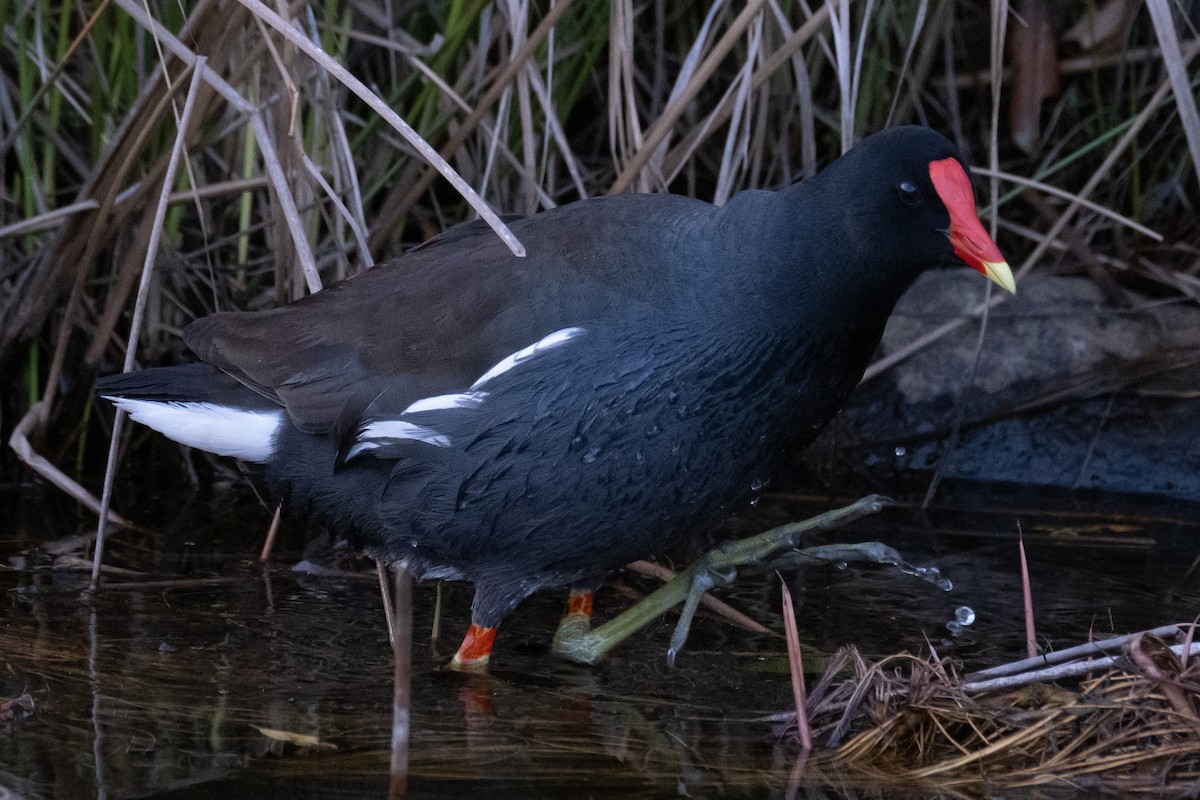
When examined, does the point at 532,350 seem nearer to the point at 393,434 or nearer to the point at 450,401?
the point at 450,401

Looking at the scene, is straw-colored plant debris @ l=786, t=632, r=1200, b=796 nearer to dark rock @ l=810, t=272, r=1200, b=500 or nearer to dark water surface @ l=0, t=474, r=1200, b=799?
dark water surface @ l=0, t=474, r=1200, b=799

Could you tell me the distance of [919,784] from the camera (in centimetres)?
200

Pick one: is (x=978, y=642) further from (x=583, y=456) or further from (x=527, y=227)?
(x=527, y=227)

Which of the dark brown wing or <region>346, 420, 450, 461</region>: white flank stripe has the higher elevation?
the dark brown wing

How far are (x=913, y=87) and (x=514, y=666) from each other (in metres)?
2.02

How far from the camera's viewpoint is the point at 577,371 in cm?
245

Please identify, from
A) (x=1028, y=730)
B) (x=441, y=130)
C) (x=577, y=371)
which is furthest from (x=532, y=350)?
(x=441, y=130)

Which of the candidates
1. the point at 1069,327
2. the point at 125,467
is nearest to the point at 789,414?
the point at 1069,327

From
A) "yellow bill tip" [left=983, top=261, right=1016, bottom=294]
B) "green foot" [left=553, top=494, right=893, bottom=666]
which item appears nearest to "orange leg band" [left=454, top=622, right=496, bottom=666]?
"green foot" [left=553, top=494, right=893, bottom=666]

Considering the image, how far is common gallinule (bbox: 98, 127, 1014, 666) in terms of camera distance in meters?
2.42

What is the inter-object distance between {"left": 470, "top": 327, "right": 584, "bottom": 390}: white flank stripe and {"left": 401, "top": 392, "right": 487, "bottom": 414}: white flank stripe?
18mm

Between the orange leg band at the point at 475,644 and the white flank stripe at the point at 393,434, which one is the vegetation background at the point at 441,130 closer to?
the white flank stripe at the point at 393,434

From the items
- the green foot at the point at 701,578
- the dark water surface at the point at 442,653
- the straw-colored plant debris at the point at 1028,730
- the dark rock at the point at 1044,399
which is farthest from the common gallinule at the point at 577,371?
the dark rock at the point at 1044,399

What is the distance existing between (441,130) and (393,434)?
1114 mm
